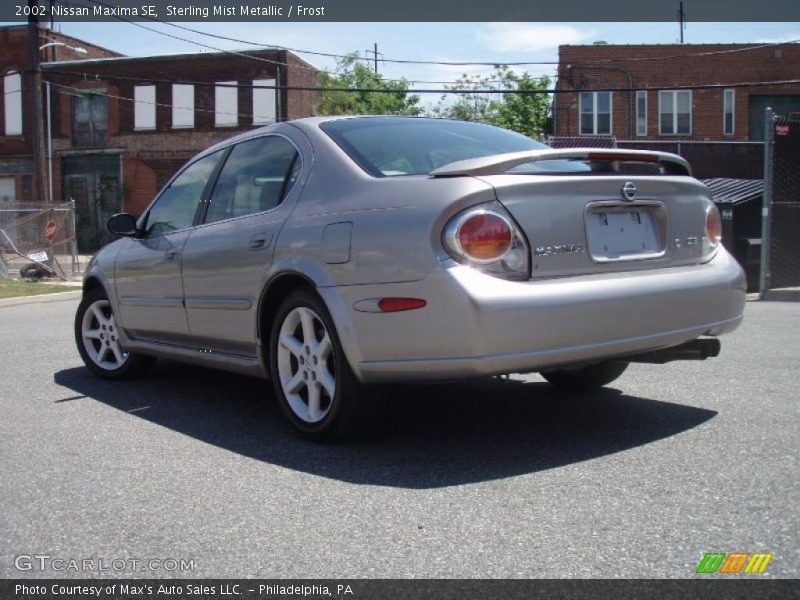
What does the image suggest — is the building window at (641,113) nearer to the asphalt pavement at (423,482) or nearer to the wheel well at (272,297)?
the asphalt pavement at (423,482)

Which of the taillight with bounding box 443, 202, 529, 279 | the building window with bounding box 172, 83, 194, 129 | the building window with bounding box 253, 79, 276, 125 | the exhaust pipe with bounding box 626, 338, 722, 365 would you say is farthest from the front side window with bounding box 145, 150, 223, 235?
the building window with bounding box 172, 83, 194, 129

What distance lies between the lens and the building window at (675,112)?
3145 cm

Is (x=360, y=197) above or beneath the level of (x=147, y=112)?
beneath

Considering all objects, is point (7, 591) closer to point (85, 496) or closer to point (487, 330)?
point (85, 496)

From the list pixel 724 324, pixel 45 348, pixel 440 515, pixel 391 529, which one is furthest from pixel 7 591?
pixel 45 348

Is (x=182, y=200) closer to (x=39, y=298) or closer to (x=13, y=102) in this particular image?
(x=39, y=298)

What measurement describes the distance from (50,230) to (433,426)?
17.7 m

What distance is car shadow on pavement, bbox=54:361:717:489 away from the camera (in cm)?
376

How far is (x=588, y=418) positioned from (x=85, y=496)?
243cm

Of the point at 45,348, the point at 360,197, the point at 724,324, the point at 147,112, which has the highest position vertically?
the point at 147,112

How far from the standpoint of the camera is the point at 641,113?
3159 cm

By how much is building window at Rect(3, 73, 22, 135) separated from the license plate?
118ft

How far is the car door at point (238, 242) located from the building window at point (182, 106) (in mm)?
30526

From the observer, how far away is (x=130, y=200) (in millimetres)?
35281
